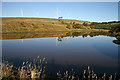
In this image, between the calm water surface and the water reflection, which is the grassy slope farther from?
the calm water surface

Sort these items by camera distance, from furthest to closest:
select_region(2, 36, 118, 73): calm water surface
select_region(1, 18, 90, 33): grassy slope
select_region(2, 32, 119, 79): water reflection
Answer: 1. select_region(1, 18, 90, 33): grassy slope
2. select_region(2, 36, 118, 73): calm water surface
3. select_region(2, 32, 119, 79): water reflection

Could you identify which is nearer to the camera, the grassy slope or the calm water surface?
the calm water surface

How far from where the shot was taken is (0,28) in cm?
6206

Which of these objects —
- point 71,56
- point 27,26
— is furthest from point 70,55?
point 27,26

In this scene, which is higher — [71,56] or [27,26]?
[27,26]

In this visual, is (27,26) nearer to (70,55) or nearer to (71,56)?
(70,55)

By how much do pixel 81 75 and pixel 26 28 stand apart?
2375 inches

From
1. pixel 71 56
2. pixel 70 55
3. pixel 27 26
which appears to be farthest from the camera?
pixel 27 26

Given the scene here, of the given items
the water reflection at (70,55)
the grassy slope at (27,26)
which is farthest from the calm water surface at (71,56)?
the grassy slope at (27,26)

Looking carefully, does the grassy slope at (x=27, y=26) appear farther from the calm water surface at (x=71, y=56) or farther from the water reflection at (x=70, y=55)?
the calm water surface at (x=71, y=56)

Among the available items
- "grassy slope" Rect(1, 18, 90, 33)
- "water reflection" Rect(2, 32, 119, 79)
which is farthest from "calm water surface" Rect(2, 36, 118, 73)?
Answer: "grassy slope" Rect(1, 18, 90, 33)

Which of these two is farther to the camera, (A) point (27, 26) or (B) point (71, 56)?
(A) point (27, 26)

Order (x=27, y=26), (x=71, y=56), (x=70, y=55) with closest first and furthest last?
(x=71, y=56), (x=70, y=55), (x=27, y=26)

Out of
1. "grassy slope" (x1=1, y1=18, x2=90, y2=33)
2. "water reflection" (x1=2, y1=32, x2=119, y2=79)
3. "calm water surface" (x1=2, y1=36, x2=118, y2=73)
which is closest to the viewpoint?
"water reflection" (x1=2, y1=32, x2=119, y2=79)
